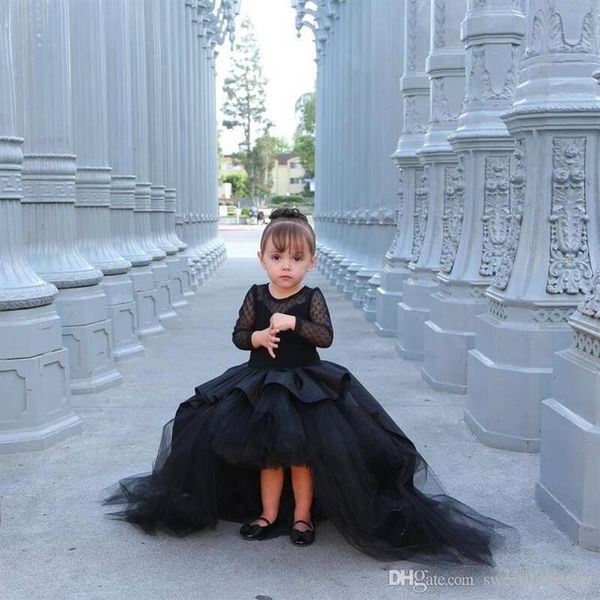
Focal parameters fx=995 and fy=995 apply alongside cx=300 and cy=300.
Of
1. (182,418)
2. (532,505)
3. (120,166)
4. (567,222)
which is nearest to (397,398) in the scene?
(567,222)

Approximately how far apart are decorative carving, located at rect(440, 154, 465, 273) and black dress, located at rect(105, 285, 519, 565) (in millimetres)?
4216

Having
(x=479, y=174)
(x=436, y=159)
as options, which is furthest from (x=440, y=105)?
(x=479, y=174)

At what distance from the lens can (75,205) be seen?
9562 millimetres

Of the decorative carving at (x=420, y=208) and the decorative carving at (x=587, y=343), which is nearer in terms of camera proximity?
the decorative carving at (x=587, y=343)

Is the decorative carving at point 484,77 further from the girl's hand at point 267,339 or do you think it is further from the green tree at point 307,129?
the green tree at point 307,129

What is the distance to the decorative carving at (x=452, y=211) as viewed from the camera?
29.3 feet

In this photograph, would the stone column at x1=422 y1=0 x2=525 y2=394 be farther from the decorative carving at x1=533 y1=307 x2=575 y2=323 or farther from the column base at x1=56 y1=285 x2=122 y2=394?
the column base at x1=56 y1=285 x2=122 y2=394

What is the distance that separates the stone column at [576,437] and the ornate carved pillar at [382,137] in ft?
28.7

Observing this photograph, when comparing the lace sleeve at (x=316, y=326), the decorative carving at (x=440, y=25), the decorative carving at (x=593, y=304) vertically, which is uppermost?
the decorative carving at (x=440, y=25)

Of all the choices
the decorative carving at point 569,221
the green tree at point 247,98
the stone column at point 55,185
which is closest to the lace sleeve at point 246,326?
the decorative carving at point 569,221

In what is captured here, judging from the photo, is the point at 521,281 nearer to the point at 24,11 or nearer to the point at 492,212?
the point at 492,212

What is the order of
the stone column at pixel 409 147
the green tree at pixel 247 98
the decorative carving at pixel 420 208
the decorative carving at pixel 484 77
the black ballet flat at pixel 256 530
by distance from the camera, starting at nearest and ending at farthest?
the black ballet flat at pixel 256 530, the decorative carving at pixel 484 77, the decorative carving at pixel 420 208, the stone column at pixel 409 147, the green tree at pixel 247 98

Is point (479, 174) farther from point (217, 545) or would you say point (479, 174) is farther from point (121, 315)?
point (217, 545)

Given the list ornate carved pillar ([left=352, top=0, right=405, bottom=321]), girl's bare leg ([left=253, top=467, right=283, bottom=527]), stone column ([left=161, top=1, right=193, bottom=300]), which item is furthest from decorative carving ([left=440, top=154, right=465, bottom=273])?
stone column ([left=161, top=1, right=193, bottom=300])
